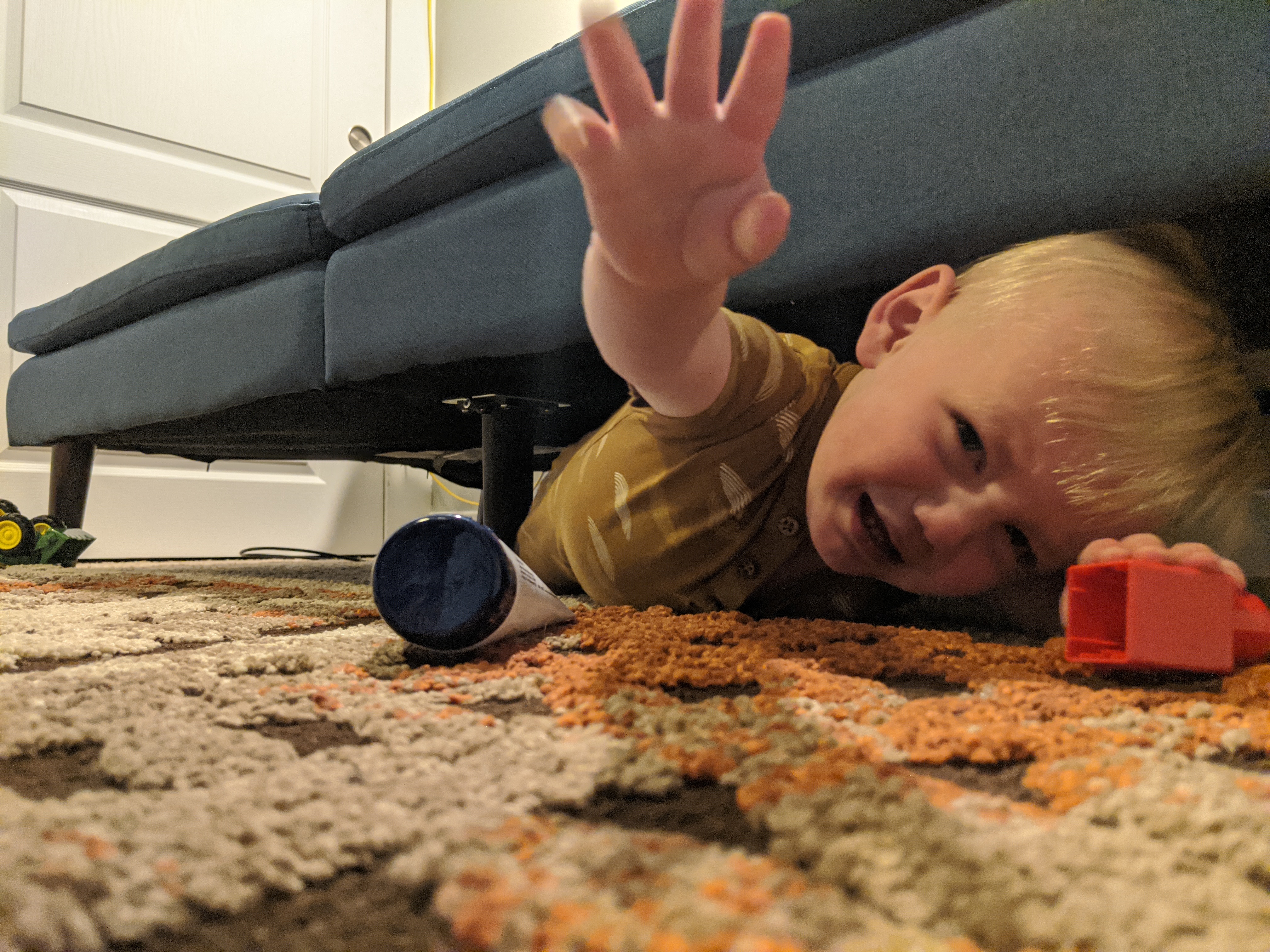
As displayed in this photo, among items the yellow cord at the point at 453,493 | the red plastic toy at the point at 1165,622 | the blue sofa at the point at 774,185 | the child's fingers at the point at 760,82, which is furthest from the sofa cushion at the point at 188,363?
the red plastic toy at the point at 1165,622

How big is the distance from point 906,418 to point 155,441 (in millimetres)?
1177

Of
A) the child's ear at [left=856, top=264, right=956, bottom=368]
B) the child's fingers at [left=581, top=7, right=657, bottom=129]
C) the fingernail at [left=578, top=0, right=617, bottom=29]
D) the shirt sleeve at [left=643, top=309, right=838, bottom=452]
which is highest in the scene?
the fingernail at [left=578, top=0, right=617, bottom=29]

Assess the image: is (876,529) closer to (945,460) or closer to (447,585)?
(945,460)

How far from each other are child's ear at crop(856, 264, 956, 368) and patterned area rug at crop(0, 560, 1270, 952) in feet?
→ 0.72

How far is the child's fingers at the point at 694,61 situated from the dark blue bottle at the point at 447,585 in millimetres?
229

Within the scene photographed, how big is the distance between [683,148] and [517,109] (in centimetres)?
32

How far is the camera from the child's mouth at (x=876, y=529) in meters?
0.49

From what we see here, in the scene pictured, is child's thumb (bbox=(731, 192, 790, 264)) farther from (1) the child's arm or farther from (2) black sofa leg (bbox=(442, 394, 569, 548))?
(2) black sofa leg (bbox=(442, 394, 569, 548))

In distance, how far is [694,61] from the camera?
0.29m

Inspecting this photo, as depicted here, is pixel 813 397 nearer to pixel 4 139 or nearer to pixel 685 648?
pixel 685 648

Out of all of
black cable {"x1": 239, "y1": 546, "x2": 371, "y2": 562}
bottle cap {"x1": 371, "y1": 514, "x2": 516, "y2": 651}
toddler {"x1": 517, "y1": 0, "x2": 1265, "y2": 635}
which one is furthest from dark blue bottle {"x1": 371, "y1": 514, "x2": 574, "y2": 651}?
black cable {"x1": 239, "y1": 546, "x2": 371, "y2": 562}

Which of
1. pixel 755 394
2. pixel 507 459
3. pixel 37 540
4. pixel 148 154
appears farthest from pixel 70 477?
pixel 755 394

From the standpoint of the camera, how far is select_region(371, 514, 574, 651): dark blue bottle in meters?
0.39

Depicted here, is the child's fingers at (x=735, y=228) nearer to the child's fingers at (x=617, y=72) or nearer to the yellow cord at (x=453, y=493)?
the child's fingers at (x=617, y=72)
